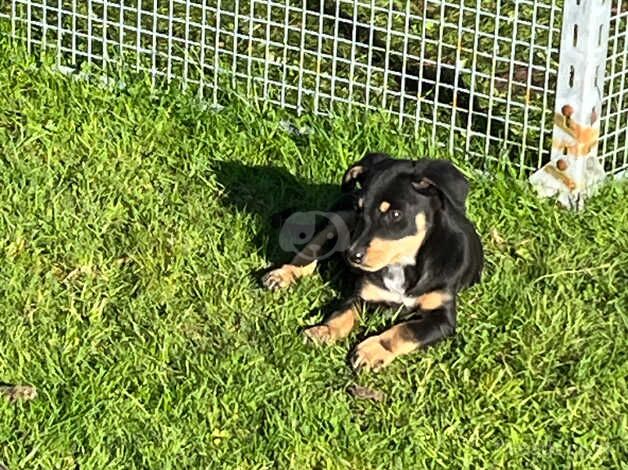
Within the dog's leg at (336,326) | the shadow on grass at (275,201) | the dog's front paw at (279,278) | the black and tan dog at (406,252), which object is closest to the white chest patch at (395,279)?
the black and tan dog at (406,252)

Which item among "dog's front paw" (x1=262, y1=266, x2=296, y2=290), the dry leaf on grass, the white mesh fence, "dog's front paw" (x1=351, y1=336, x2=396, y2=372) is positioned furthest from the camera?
the white mesh fence

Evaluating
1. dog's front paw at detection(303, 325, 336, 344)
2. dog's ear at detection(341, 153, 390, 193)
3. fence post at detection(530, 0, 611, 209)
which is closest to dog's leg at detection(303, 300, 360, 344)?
dog's front paw at detection(303, 325, 336, 344)

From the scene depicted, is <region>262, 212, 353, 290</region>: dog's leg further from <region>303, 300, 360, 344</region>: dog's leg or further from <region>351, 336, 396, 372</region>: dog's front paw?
<region>351, 336, 396, 372</region>: dog's front paw

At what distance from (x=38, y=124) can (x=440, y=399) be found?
2.64 metres

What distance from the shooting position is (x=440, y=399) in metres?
6.11

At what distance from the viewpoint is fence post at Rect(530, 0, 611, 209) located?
7055 millimetres

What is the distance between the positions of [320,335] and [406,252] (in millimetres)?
439

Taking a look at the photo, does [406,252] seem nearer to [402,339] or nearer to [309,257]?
[402,339]

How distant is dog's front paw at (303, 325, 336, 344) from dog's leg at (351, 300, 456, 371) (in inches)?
5.3

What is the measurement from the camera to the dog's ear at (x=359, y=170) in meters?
6.57

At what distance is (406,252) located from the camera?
21.2 ft

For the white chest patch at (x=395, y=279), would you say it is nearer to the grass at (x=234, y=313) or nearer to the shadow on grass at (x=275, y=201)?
the grass at (x=234, y=313)

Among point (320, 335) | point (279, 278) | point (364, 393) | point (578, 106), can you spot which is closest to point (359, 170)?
point (279, 278)

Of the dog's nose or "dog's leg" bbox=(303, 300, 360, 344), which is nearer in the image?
the dog's nose
